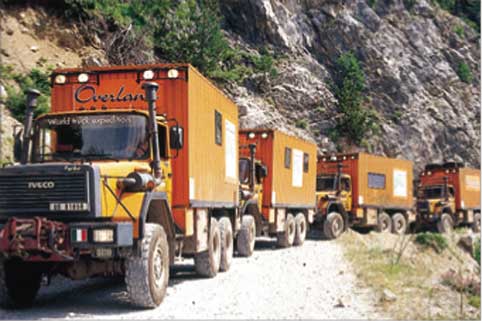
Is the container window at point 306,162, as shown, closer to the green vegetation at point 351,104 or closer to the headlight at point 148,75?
the headlight at point 148,75

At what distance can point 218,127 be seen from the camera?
12812 millimetres

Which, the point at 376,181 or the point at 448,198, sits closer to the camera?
the point at 376,181

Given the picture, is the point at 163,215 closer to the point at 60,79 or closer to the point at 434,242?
the point at 60,79

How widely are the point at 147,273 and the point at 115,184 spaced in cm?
127

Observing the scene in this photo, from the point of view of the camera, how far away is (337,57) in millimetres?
49406

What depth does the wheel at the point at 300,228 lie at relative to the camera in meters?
20.8

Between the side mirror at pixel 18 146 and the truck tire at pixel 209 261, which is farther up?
the side mirror at pixel 18 146

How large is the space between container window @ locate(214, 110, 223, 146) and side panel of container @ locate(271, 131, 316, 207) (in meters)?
6.02

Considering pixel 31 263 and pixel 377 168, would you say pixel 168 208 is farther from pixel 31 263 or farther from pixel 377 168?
pixel 377 168

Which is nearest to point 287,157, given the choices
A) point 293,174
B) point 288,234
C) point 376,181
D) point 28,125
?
point 293,174

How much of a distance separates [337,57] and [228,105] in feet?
121

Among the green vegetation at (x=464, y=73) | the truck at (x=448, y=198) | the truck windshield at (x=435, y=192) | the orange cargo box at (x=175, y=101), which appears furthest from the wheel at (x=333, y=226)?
the green vegetation at (x=464, y=73)

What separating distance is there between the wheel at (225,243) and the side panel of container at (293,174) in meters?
5.30

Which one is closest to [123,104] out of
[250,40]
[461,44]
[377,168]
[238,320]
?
[238,320]
